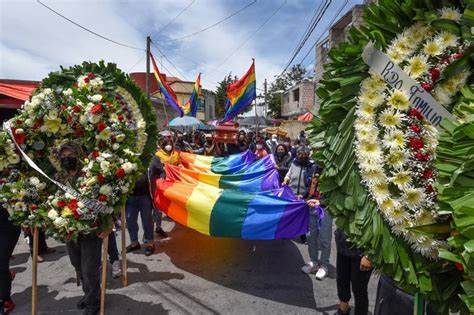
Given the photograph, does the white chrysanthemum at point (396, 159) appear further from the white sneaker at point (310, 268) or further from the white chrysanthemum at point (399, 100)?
the white sneaker at point (310, 268)

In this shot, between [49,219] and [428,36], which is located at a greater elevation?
[428,36]

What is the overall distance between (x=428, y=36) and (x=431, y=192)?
875 millimetres

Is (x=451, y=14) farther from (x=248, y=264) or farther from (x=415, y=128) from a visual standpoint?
(x=248, y=264)

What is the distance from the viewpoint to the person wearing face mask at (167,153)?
709cm

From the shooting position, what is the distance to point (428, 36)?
1.81 metres

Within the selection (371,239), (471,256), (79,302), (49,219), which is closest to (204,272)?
(79,302)

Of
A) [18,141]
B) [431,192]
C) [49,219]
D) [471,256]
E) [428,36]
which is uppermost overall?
[428,36]

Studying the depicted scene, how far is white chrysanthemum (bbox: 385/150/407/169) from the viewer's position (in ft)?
6.11

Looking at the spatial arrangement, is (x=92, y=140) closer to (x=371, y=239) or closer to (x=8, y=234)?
(x=8, y=234)

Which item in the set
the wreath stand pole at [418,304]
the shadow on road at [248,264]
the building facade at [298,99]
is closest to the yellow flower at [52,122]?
the shadow on road at [248,264]

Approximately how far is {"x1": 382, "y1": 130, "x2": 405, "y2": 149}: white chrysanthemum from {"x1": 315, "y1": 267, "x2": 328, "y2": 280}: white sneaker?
3.13 metres

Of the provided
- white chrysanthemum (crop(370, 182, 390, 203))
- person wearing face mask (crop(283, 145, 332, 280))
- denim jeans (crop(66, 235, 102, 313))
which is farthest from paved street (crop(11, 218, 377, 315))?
white chrysanthemum (crop(370, 182, 390, 203))

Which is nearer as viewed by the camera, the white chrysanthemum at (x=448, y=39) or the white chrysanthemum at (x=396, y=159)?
the white chrysanthemum at (x=448, y=39)

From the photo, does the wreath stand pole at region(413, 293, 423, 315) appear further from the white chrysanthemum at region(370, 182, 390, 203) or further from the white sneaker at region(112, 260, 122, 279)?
the white sneaker at region(112, 260, 122, 279)
